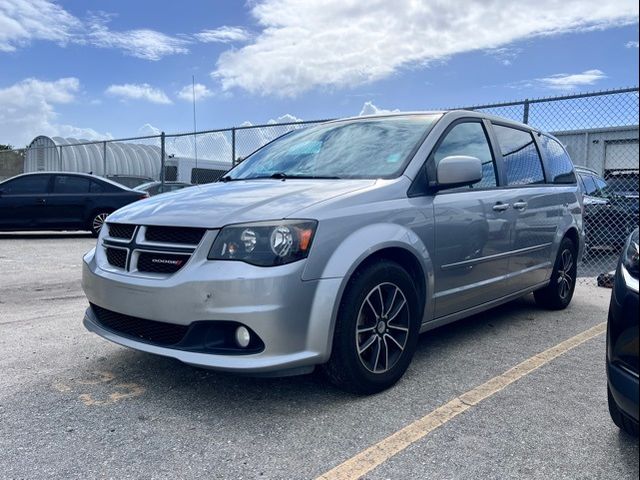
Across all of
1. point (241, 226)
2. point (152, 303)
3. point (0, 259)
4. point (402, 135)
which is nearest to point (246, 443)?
point (152, 303)

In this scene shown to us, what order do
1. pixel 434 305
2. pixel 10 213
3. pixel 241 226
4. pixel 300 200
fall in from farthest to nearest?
pixel 10 213 < pixel 434 305 < pixel 300 200 < pixel 241 226

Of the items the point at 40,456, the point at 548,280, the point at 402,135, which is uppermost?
the point at 402,135

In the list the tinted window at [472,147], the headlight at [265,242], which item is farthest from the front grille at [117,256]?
the tinted window at [472,147]

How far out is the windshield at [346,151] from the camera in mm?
3519

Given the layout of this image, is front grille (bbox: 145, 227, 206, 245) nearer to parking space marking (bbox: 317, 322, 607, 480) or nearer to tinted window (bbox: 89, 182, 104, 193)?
A: parking space marking (bbox: 317, 322, 607, 480)

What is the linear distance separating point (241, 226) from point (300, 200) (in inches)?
14.8

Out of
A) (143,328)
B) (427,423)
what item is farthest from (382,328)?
(143,328)

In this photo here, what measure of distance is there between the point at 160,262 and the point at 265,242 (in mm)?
603

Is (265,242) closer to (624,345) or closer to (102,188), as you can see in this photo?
(624,345)

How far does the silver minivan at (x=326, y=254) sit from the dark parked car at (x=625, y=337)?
3.90 feet

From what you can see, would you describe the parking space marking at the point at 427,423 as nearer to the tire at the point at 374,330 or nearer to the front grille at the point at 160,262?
the tire at the point at 374,330

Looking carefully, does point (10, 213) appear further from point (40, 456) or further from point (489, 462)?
point (489, 462)

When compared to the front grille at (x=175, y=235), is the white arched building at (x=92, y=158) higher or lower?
higher

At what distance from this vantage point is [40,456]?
95.9 inches
